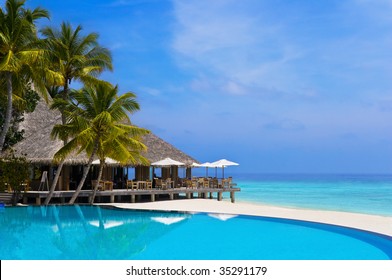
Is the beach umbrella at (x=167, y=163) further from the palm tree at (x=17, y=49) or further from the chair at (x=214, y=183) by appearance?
the palm tree at (x=17, y=49)

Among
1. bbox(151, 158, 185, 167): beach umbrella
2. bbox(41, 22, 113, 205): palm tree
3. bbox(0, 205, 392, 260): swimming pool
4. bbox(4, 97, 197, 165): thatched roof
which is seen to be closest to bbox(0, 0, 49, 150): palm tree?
bbox(41, 22, 113, 205): palm tree

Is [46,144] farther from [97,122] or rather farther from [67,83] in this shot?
[97,122]

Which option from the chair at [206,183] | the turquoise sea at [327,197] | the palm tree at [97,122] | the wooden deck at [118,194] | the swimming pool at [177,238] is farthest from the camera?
the turquoise sea at [327,197]

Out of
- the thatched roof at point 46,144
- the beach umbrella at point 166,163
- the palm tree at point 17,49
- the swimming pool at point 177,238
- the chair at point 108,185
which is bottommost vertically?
the swimming pool at point 177,238

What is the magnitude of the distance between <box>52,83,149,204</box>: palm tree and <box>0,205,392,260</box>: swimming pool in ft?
10.7

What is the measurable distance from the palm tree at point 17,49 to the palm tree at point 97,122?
168 centimetres

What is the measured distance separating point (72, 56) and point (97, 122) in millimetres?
3283

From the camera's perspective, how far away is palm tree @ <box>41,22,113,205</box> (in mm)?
19797

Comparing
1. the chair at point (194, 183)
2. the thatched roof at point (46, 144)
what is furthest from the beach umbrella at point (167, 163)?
the chair at point (194, 183)

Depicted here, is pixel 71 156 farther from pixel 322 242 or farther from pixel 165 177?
pixel 322 242

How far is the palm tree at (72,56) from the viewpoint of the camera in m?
19.8

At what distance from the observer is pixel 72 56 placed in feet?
66.2
